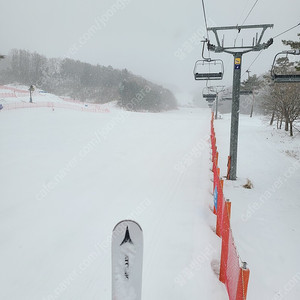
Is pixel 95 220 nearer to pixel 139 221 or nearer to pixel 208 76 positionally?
pixel 139 221

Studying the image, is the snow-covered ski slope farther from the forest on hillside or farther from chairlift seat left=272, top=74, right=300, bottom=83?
the forest on hillside

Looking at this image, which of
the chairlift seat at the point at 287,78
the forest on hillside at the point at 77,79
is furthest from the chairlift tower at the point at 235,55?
the forest on hillside at the point at 77,79

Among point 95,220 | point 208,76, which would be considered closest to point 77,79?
point 208,76

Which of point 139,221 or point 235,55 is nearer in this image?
point 139,221

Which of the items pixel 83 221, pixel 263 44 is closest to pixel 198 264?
pixel 83 221

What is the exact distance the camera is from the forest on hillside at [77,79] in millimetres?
92650

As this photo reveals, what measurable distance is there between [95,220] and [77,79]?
115m

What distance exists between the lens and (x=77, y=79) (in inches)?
4338

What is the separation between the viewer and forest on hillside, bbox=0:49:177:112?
92.7m

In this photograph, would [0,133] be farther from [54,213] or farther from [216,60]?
[216,60]

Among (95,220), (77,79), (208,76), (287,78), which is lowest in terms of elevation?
(95,220)

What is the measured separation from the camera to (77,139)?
16.0m

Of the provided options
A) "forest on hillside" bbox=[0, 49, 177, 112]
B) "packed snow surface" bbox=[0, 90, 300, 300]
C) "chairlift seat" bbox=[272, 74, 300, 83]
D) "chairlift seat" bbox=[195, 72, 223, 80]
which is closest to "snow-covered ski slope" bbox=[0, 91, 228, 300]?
"packed snow surface" bbox=[0, 90, 300, 300]

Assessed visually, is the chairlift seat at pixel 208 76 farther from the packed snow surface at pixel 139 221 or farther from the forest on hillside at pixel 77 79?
the forest on hillside at pixel 77 79
